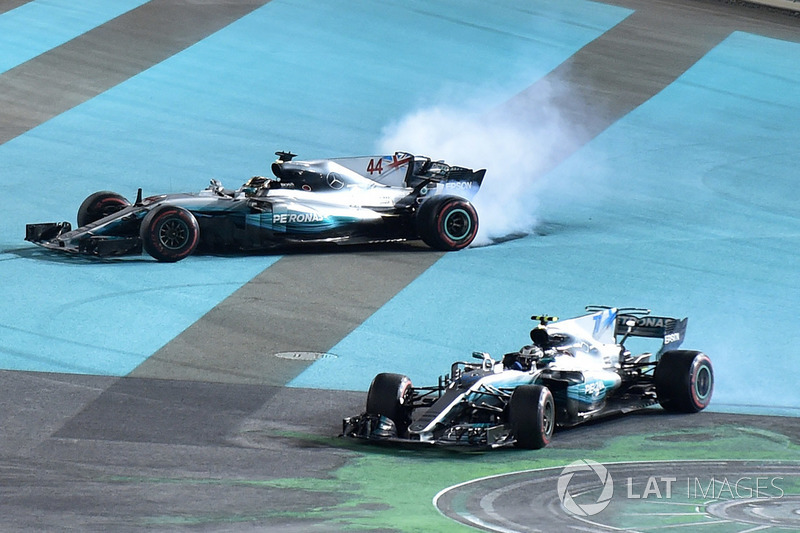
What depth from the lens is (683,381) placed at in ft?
52.9

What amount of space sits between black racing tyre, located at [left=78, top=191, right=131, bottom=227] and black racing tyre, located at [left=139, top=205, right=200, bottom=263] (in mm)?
1121

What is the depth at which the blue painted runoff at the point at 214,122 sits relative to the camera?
761 inches

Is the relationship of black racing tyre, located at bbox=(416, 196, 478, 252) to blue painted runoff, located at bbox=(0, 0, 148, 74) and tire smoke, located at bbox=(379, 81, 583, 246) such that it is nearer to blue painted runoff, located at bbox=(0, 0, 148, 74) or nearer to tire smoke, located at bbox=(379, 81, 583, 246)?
tire smoke, located at bbox=(379, 81, 583, 246)

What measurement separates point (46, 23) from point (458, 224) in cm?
1600

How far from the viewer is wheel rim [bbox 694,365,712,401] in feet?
53.5

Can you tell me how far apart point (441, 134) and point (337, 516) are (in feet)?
58.4

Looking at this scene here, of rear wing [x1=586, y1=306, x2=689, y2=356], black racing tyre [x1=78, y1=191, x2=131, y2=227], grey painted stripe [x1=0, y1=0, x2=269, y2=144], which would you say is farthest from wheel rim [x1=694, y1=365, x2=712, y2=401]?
grey painted stripe [x1=0, y1=0, x2=269, y2=144]

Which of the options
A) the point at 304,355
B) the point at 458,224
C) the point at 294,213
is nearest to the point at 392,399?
the point at 304,355

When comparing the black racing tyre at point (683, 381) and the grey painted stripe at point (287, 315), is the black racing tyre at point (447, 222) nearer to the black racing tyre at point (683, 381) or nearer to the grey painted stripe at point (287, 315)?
the grey painted stripe at point (287, 315)

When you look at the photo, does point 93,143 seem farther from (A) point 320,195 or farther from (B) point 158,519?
(B) point 158,519

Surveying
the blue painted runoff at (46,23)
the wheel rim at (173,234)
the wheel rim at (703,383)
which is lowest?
the wheel rim at (703,383)

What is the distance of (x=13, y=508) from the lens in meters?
11.4

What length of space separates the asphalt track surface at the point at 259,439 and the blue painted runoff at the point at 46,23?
44.8 feet

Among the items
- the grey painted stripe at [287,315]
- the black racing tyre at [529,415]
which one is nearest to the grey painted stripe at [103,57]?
the grey painted stripe at [287,315]
